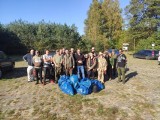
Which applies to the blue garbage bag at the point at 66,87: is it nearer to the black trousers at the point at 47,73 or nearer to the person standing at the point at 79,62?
the person standing at the point at 79,62

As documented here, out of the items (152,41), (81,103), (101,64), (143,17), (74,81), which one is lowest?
(81,103)

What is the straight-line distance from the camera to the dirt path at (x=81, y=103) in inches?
308

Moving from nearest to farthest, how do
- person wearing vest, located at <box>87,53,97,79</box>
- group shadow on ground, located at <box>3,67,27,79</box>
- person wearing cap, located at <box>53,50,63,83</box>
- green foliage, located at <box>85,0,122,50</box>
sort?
1. person wearing cap, located at <box>53,50,63,83</box>
2. person wearing vest, located at <box>87,53,97,79</box>
3. group shadow on ground, located at <box>3,67,27,79</box>
4. green foliage, located at <box>85,0,122,50</box>

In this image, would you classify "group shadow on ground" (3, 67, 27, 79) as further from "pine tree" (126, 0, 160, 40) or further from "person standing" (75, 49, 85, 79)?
"pine tree" (126, 0, 160, 40)

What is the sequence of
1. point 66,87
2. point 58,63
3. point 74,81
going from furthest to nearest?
point 58,63
point 74,81
point 66,87

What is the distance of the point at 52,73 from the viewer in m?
13.0

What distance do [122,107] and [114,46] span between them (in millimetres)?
41694

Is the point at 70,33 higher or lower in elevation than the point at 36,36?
higher

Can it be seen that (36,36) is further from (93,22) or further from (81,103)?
(81,103)

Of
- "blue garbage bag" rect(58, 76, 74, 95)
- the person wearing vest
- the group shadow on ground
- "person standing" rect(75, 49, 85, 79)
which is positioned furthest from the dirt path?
the group shadow on ground

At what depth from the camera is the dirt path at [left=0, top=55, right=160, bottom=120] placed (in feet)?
25.6

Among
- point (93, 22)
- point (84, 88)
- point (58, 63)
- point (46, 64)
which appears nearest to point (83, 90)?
point (84, 88)

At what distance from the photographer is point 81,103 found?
356 inches

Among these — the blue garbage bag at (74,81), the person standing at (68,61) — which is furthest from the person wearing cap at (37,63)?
the blue garbage bag at (74,81)
